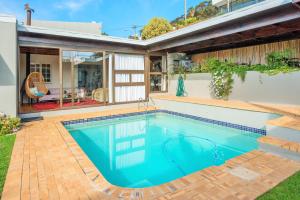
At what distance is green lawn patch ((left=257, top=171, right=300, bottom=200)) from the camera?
7.88 feet

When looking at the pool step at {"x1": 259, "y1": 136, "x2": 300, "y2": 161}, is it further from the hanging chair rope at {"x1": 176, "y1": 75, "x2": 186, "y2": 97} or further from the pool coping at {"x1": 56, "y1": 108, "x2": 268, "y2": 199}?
the hanging chair rope at {"x1": 176, "y1": 75, "x2": 186, "y2": 97}

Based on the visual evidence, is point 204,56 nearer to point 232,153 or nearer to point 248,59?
point 248,59

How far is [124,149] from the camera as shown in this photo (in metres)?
5.14

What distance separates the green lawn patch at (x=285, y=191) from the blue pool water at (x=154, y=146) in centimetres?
150

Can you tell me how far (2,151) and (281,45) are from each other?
389 inches

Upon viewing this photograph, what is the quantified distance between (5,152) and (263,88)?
7661mm

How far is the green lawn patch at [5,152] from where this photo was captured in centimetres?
302

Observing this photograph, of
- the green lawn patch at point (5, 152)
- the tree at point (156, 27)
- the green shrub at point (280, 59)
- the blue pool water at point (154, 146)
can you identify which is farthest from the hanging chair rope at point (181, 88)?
the tree at point (156, 27)

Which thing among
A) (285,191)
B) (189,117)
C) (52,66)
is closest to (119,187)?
(285,191)

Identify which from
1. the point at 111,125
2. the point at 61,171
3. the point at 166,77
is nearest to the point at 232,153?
the point at 61,171

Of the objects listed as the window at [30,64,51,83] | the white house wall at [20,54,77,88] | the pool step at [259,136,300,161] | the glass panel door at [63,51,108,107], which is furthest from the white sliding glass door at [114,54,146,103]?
the pool step at [259,136,300,161]

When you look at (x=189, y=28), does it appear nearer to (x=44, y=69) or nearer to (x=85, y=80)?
(x=85, y=80)

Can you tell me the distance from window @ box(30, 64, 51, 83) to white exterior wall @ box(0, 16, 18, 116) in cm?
560

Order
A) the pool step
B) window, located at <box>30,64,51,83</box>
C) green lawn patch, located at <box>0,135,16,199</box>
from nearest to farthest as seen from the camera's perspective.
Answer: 1. green lawn patch, located at <box>0,135,16,199</box>
2. the pool step
3. window, located at <box>30,64,51,83</box>
